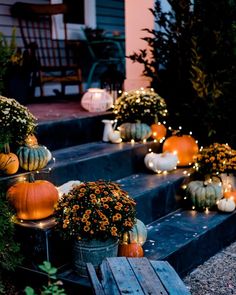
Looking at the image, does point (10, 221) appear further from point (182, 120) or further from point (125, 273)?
point (182, 120)

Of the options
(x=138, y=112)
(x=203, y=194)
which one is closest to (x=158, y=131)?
(x=138, y=112)

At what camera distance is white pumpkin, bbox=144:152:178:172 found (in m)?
4.71

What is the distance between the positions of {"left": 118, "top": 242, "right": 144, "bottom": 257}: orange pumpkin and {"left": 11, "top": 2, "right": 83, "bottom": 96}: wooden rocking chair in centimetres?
329

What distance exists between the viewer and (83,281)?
3117mm

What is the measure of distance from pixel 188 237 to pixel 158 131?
5.29 ft

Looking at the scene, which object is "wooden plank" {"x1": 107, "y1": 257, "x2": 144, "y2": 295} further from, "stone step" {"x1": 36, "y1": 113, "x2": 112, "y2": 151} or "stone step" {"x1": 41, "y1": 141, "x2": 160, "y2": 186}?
"stone step" {"x1": 36, "y1": 113, "x2": 112, "y2": 151}

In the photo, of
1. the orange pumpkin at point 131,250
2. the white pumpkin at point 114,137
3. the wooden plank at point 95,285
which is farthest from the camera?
the white pumpkin at point 114,137

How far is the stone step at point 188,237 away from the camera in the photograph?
11.9 ft

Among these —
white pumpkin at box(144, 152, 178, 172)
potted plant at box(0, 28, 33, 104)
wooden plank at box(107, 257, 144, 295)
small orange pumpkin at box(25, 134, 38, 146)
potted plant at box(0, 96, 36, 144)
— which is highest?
potted plant at box(0, 28, 33, 104)

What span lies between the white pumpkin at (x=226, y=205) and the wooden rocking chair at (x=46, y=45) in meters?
2.89

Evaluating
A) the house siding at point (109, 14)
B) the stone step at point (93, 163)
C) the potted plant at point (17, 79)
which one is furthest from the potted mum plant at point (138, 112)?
the house siding at point (109, 14)

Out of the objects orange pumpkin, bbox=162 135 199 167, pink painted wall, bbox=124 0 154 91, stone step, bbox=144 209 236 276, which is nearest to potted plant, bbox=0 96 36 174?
stone step, bbox=144 209 236 276

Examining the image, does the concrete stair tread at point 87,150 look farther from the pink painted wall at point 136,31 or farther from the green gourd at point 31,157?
the pink painted wall at point 136,31

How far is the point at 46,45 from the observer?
7.49 metres
